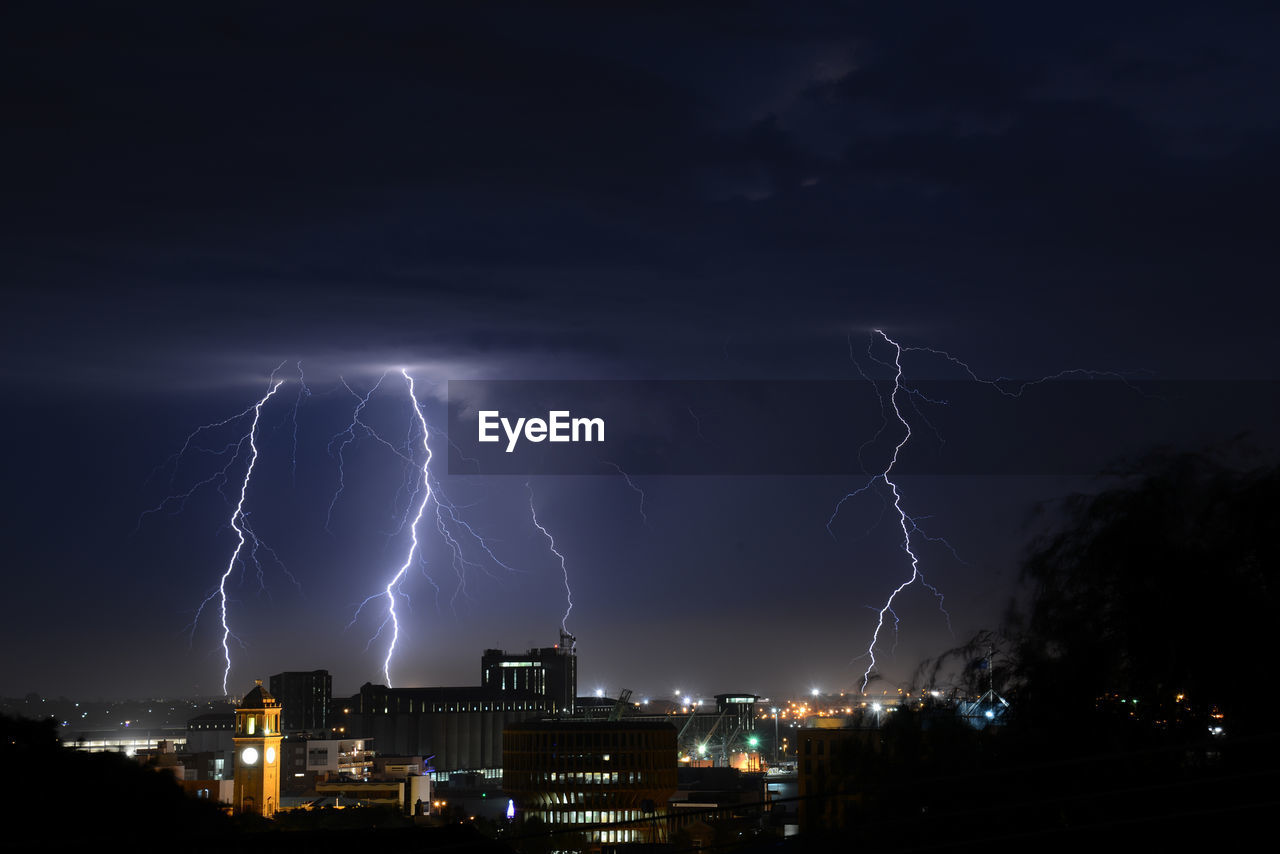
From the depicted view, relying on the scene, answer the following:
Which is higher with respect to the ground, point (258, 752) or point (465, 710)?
point (465, 710)

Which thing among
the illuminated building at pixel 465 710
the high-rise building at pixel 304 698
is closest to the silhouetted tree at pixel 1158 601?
the illuminated building at pixel 465 710

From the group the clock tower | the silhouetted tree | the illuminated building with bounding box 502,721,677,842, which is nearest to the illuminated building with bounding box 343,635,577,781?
the illuminated building with bounding box 502,721,677,842

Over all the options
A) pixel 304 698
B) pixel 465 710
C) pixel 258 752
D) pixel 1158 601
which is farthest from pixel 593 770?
pixel 304 698

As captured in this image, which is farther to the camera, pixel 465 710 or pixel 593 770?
pixel 465 710

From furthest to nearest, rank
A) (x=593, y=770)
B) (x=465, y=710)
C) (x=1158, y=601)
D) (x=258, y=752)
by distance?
(x=465, y=710) < (x=593, y=770) < (x=258, y=752) < (x=1158, y=601)

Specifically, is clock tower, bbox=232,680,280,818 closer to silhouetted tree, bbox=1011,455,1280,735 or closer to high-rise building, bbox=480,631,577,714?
silhouetted tree, bbox=1011,455,1280,735

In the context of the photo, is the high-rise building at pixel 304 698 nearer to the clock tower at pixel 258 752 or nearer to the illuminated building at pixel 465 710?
the illuminated building at pixel 465 710

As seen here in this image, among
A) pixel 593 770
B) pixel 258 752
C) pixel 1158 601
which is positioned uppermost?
pixel 1158 601

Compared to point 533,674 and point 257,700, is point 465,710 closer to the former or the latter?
point 533,674

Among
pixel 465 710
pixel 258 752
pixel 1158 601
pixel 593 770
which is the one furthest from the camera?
pixel 465 710
